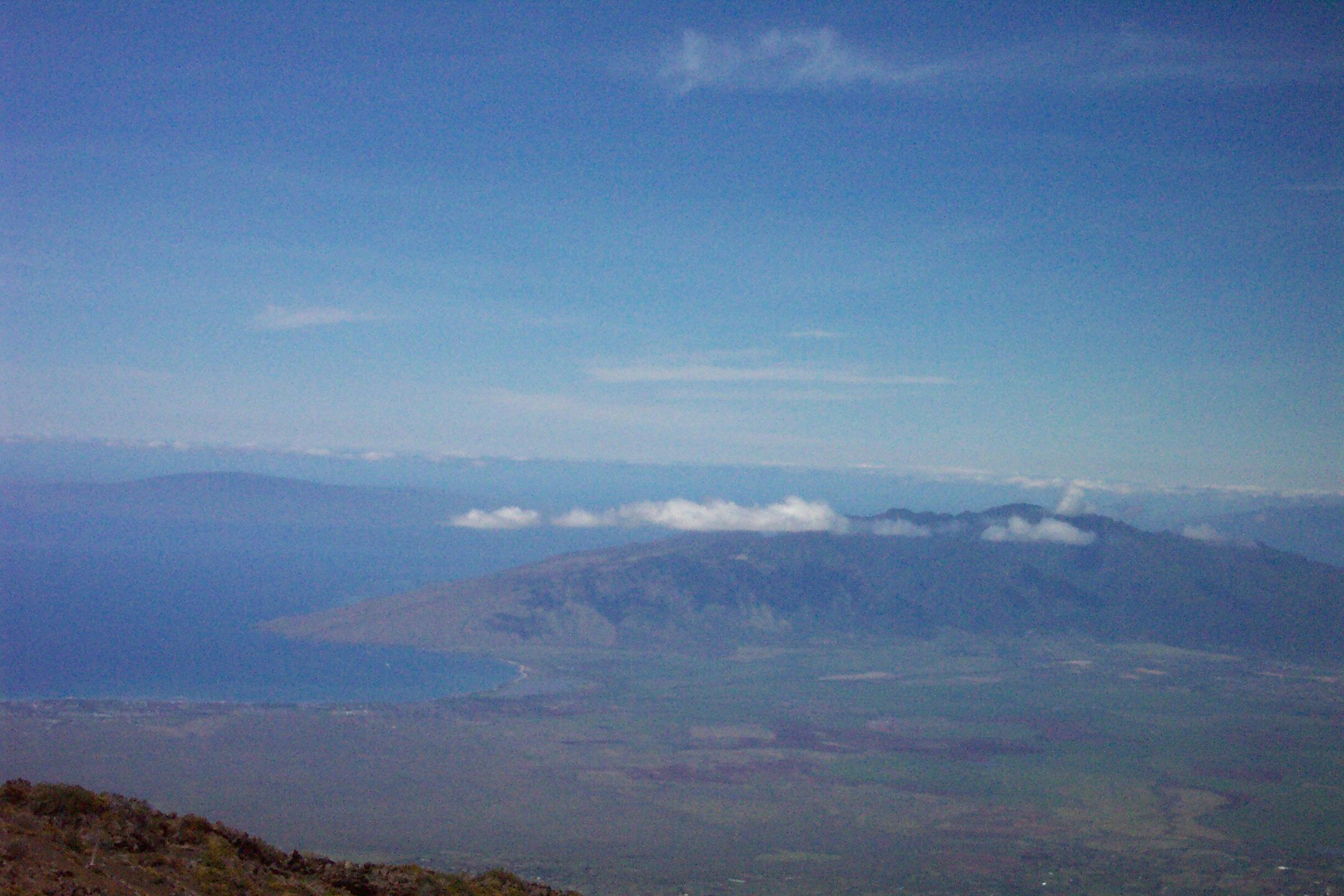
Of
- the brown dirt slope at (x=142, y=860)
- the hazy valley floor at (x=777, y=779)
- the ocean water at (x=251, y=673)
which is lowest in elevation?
the ocean water at (x=251, y=673)

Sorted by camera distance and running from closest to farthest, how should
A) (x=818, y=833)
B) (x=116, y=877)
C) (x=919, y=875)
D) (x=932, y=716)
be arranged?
(x=116, y=877)
(x=919, y=875)
(x=818, y=833)
(x=932, y=716)

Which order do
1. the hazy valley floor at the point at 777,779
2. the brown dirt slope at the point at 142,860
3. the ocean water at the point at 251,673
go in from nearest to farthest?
1. the brown dirt slope at the point at 142,860
2. the hazy valley floor at the point at 777,779
3. the ocean water at the point at 251,673

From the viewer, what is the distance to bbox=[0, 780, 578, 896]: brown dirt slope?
44.9 feet

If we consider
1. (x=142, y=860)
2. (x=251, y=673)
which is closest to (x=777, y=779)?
(x=142, y=860)

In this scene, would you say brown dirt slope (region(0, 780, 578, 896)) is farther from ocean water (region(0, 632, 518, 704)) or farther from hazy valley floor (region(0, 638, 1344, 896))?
ocean water (region(0, 632, 518, 704))

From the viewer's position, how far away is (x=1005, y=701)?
148m

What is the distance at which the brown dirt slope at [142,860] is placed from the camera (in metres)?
13.7

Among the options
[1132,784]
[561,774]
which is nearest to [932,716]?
[1132,784]

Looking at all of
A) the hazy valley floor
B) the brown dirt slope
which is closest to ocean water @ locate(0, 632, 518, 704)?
the hazy valley floor

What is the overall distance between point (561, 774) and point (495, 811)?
1716cm

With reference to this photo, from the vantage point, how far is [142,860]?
15.7 m

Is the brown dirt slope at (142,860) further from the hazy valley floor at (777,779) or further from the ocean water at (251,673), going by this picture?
the ocean water at (251,673)

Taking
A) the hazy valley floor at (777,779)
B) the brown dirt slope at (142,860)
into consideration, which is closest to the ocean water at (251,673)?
the hazy valley floor at (777,779)

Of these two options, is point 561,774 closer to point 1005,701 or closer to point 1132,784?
point 1132,784
